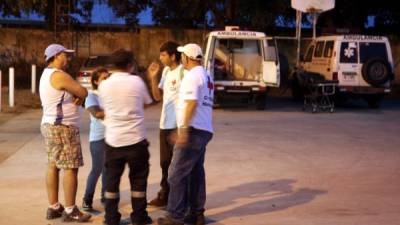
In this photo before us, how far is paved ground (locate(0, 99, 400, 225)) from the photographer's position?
863 cm

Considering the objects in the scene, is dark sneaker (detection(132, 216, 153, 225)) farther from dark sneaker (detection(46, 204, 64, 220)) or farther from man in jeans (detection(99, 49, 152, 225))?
dark sneaker (detection(46, 204, 64, 220))

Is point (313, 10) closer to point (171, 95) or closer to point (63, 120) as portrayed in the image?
point (171, 95)

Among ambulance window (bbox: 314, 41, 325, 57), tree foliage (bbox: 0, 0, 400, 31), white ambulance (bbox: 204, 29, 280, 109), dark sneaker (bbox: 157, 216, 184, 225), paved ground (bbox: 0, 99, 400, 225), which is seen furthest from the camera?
tree foliage (bbox: 0, 0, 400, 31)

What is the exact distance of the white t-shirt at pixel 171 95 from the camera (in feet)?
27.2

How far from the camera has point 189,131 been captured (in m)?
7.51

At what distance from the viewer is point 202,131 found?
762 centimetres

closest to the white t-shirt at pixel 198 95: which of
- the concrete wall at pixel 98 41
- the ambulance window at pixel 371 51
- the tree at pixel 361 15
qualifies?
the ambulance window at pixel 371 51

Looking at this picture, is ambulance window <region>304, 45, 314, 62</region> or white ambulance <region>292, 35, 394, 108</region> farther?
ambulance window <region>304, 45, 314, 62</region>

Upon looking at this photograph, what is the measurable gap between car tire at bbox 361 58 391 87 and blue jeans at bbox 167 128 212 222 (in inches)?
563

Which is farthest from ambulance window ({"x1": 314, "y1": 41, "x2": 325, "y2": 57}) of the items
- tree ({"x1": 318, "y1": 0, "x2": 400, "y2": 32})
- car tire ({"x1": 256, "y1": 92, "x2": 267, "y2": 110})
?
tree ({"x1": 318, "y1": 0, "x2": 400, "y2": 32})

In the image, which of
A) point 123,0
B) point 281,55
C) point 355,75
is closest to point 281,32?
point 281,55

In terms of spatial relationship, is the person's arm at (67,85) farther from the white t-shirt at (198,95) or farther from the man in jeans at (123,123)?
the white t-shirt at (198,95)

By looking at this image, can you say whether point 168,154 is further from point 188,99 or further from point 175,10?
point 175,10

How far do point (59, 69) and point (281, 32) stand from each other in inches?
953
